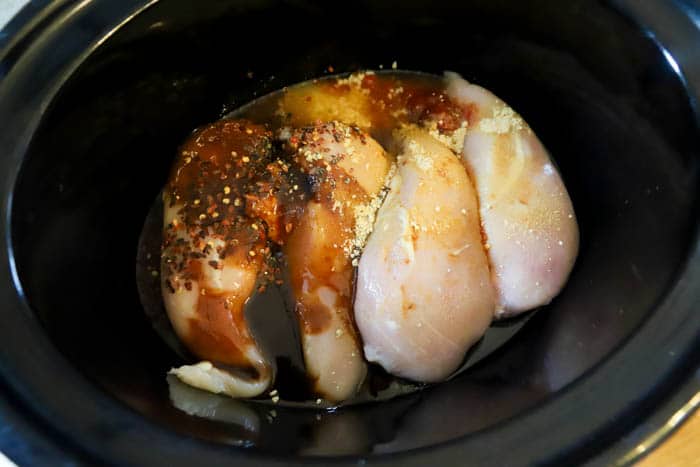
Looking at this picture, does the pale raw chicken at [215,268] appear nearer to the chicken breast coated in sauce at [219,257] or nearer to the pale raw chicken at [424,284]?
the chicken breast coated in sauce at [219,257]

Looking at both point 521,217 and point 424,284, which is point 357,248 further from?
point 521,217

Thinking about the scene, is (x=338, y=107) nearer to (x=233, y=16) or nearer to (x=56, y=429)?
(x=233, y=16)

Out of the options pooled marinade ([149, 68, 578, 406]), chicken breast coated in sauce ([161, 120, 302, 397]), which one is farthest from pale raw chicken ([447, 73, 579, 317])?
chicken breast coated in sauce ([161, 120, 302, 397])

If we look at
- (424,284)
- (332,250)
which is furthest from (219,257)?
(424,284)

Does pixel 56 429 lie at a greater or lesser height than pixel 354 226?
lesser

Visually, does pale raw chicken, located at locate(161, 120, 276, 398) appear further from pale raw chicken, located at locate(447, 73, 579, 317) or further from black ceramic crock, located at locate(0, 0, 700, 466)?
pale raw chicken, located at locate(447, 73, 579, 317)

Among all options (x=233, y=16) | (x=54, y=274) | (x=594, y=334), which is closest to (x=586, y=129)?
(x=594, y=334)

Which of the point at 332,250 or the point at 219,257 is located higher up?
the point at 332,250

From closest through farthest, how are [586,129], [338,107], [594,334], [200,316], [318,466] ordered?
[318,466] < [594,334] < [200,316] < [586,129] < [338,107]
